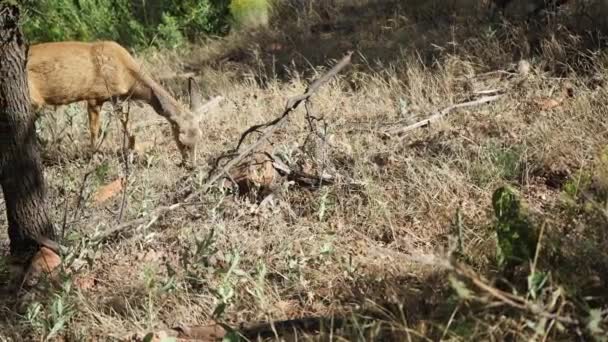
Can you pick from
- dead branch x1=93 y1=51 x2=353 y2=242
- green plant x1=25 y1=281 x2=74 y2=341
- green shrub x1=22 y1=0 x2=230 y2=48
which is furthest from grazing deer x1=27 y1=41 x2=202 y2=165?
green shrub x1=22 y1=0 x2=230 y2=48

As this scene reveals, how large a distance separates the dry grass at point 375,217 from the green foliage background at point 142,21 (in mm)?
4869

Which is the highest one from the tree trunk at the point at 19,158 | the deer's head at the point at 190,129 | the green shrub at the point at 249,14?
the tree trunk at the point at 19,158

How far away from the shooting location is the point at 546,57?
6.48 meters

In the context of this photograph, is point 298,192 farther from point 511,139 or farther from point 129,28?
point 129,28

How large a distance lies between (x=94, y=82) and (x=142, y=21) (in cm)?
526

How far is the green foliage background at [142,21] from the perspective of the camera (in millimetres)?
11516

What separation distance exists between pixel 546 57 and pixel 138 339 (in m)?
4.67

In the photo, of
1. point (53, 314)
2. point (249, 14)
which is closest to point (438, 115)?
point (53, 314)

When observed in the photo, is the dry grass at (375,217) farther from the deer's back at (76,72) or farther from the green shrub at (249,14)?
the green shrub at (249,14)

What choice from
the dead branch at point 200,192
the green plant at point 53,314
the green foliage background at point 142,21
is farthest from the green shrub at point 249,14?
the green plant at point 53,314

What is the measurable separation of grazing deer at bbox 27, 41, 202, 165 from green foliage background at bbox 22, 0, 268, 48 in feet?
11.9

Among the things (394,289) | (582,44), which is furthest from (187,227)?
(582,44)

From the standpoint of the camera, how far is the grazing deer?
7305 millimetres

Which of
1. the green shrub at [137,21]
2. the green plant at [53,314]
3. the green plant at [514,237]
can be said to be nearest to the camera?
the green plant at [514,237]
